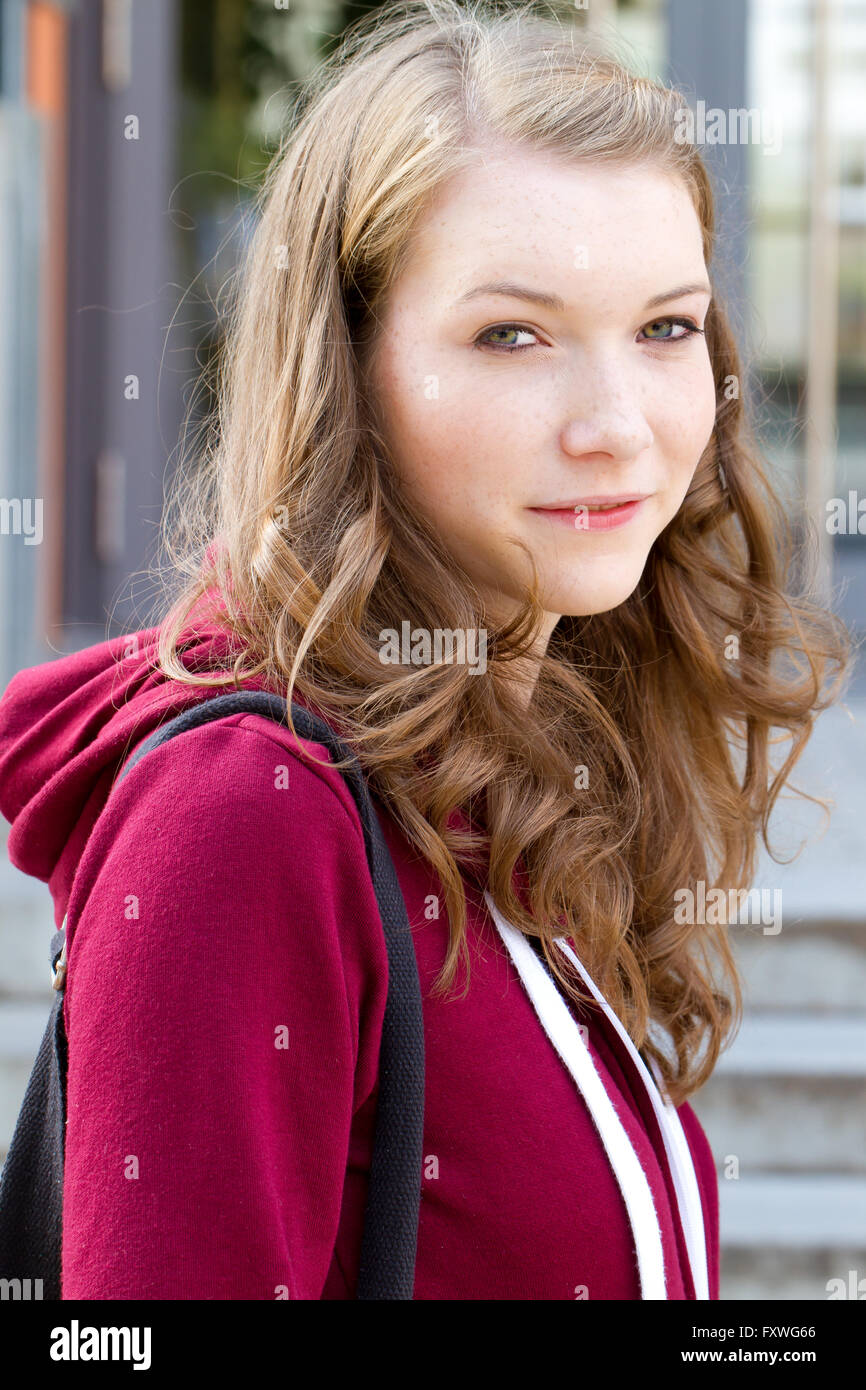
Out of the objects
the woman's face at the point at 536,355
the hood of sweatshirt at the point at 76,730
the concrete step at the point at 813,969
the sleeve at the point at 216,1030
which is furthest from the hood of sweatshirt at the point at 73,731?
the concrete step at the point at 813,969

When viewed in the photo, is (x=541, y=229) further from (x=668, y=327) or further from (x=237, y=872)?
(x=237, y=872)

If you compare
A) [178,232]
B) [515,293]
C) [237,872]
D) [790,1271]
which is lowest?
[790,1271]

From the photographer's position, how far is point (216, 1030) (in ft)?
2.63

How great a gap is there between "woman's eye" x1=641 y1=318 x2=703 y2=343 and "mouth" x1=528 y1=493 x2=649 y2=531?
13 cm

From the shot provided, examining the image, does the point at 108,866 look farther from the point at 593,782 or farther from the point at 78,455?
the point at 78,455

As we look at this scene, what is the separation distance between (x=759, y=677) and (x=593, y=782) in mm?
342

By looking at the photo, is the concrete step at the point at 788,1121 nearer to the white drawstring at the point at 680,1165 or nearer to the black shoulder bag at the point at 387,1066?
the white drawstring at the point at 680,1165

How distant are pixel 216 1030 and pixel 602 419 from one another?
1.79 feet

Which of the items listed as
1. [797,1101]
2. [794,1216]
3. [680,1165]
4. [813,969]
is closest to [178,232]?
[813,969]

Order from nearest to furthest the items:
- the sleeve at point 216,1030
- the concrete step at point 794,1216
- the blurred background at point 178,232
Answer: the sleeve at point 216,1030 < the concrete step at point 794,1216 < the blurred background at point 178,232

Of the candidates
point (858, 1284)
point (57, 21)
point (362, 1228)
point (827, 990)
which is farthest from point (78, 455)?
point (362, 1228)

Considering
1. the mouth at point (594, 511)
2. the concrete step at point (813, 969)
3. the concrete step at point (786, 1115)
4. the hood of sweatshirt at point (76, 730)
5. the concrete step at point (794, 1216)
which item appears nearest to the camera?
the hood of sweatshirt at point (76, 730)

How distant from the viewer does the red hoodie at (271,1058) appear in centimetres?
80

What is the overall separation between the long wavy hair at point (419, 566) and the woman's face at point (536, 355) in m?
0.03
